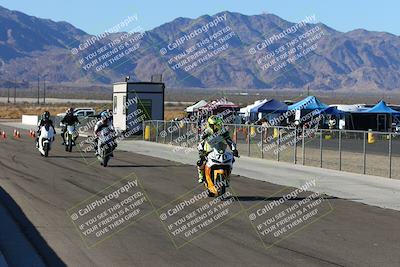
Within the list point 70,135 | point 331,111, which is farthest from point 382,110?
point 70,135

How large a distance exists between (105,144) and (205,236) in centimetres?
1379

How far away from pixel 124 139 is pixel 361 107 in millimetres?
20597

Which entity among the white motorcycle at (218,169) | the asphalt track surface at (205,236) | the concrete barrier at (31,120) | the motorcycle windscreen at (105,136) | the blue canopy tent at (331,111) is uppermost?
the blue canopy tent at (331,111)

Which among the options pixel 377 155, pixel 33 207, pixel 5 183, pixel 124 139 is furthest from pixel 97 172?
pixel 124 139

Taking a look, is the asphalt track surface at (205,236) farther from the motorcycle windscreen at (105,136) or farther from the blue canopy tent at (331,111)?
the blue canopy tent at (331,111)

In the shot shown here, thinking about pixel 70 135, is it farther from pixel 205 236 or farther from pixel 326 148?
pixel 205 236

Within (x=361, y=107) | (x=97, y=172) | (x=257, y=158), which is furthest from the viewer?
(x=361, y=107)

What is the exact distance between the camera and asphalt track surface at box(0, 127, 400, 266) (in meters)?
10.1

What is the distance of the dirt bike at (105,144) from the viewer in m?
25.4

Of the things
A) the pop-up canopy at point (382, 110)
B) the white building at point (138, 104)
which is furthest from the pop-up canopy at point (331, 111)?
the white building at point (138, 104)

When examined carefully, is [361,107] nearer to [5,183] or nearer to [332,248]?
[5,183]

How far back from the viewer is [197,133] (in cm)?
3922

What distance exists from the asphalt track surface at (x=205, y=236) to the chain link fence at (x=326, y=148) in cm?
666

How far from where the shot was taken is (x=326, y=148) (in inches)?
1171
